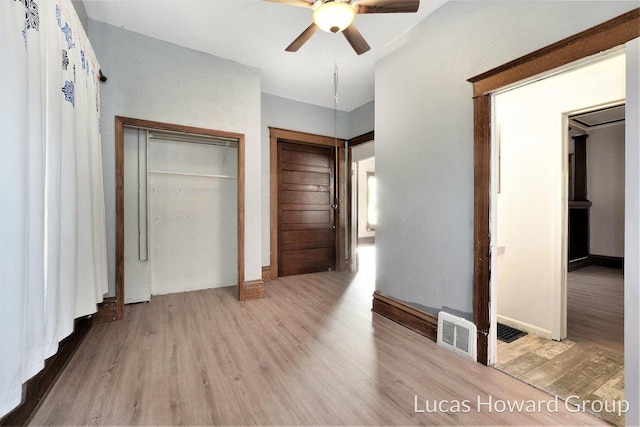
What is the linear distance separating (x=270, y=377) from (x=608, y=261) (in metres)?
6.64


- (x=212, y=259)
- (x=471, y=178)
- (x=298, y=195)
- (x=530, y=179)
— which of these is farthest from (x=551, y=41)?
(x=212, y=259)

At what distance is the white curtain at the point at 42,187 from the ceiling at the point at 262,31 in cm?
74

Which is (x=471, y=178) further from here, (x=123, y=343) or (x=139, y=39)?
(x=139, y=39)

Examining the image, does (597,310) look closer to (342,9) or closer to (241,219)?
(342,9)

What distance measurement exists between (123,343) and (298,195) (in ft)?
9.49

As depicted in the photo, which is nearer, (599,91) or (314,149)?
(599,91)

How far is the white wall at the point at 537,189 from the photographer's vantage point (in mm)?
2254

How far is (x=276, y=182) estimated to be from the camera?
13.7 feet

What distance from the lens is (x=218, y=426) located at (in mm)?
1349

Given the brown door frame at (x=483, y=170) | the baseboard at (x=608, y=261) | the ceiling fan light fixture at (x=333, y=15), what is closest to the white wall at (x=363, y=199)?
the baseboard at (x=608, y=261)

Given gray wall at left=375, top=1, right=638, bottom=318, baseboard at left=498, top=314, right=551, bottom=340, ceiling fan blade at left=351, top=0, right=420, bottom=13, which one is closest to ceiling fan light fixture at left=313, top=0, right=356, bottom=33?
ceiling fan blade at left=351, top=0, right=420, bottom=13

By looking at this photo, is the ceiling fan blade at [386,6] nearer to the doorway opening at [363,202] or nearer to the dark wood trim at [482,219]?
the dark wood trim at [482,219]

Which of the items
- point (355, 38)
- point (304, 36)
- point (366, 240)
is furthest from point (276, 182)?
point (366, 240)

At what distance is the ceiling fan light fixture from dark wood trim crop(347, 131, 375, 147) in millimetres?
2558
